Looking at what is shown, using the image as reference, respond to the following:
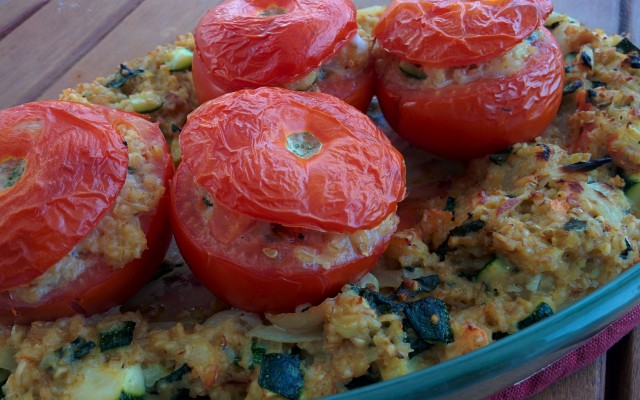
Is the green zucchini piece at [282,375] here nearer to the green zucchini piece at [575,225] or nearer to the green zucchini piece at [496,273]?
the green zucchini piece at [496,273]

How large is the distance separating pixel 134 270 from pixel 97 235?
0.14 m

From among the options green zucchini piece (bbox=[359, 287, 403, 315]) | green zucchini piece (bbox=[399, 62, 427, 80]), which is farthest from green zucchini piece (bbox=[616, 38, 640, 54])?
green zucchini piece (bbox=[359, 287, 403, 315])

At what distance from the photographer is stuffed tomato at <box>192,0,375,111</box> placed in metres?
1.57

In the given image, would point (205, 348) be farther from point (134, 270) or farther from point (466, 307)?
point (466, 307)

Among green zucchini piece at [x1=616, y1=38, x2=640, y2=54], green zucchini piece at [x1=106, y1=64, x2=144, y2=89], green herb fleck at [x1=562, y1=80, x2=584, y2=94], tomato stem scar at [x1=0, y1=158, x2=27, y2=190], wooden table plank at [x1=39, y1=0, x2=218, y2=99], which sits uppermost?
tomato stem scar at [x1=0, y1=158, x2=27, y2=190]

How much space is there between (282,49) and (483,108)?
0.54 metres

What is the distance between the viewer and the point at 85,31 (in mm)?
2533

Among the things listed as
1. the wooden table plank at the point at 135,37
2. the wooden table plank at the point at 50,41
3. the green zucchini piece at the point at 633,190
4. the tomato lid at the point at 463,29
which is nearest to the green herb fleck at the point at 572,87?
the tomato lid at the point at 463,29

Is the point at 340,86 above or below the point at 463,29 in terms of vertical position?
below

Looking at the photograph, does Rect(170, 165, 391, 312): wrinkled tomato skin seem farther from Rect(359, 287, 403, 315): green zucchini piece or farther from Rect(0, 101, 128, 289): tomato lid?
Rect(0, 101, 128, 289): tomato lid

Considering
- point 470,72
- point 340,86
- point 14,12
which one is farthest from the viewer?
point 14,12

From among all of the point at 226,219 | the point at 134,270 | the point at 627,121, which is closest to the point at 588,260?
the point at 627,121

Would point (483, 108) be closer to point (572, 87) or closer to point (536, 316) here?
point (572, 87)

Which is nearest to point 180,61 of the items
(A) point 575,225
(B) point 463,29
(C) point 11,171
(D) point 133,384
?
(C) point 11,171
